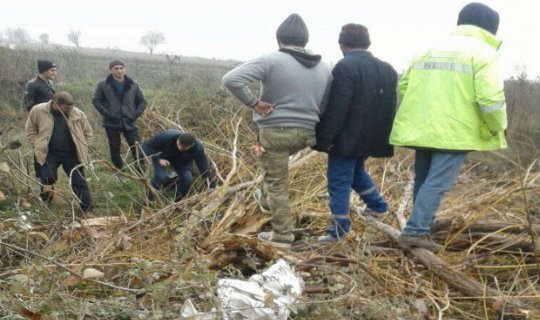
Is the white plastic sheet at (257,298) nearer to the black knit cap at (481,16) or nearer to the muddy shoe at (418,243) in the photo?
the muddy shoe at (418,243)

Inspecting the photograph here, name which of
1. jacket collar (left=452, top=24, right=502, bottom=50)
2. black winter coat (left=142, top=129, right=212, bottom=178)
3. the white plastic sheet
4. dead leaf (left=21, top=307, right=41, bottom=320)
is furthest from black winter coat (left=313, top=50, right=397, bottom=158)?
black winter coat (left=142, top=129, right=212, bottom=178)

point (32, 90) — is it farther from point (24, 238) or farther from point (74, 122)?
point (24, 238)

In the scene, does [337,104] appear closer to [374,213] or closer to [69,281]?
[374,213]

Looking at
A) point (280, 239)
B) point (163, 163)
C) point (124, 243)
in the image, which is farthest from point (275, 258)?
point (163, 163)

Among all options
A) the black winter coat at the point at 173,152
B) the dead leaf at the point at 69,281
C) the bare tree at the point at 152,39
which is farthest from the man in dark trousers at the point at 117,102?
the bare tree at the point at 152,39

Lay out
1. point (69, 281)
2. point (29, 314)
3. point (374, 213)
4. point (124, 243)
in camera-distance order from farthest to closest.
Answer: point (374, 213)
point (124, 243)
point (69, 281)
point (29, 314)

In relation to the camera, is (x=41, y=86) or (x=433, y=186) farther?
(x=41, y=86)

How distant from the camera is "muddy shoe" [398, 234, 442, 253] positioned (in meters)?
3.07

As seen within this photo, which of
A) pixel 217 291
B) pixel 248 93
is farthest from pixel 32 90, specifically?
pixel 217 291

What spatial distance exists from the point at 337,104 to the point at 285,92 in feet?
1.18

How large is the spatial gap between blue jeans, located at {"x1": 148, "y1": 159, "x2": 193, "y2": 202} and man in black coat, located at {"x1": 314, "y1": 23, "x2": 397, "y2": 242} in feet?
7.13

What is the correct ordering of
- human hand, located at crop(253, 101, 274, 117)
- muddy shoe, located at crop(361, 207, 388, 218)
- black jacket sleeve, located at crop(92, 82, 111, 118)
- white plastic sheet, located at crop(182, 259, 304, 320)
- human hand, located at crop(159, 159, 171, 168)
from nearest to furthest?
1. white plastic sheet, located at crop(182, 259, 304, 320)
2. human hand, located at crop(253, 101, 274, 117)
3. muddy shoe, located at crop(361, 207, 388, 218)
4. human hand, located at crop(159, 159, 171, 168)
5. black jacket sleeve, located at crop(92, 82, 111, 118)

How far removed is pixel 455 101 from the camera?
9.16 feet

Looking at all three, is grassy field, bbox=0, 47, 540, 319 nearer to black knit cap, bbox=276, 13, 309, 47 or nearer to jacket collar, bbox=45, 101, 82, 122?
jacket collar, bbox=45, 101, 82, 122
